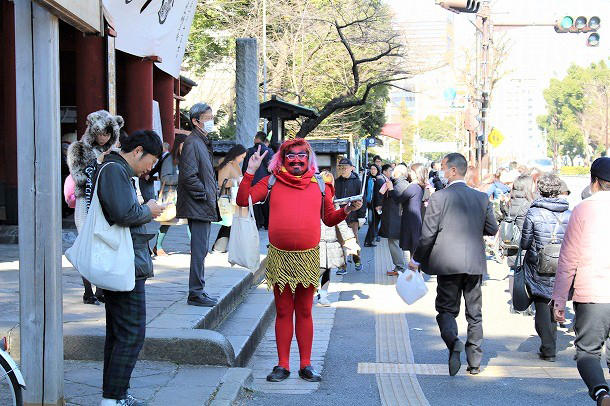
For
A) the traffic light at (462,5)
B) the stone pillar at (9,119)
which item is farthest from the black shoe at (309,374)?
the traffic light at (462,5)

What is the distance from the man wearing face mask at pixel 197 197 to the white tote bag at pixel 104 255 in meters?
3.10

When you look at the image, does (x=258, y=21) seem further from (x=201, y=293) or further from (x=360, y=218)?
(x=201, y=293)

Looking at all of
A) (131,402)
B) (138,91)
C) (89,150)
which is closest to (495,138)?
(138,91)

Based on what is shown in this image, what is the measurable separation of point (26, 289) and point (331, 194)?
3.27m

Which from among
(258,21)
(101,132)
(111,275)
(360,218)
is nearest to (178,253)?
(360,218)

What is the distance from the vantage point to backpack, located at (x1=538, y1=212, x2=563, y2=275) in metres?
7.91

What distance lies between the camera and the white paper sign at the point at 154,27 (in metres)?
15.6

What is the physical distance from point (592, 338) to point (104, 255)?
3.09m

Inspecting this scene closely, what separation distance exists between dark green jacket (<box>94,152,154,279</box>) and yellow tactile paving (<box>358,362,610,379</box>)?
3.03 meters

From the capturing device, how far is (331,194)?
732 centimetres

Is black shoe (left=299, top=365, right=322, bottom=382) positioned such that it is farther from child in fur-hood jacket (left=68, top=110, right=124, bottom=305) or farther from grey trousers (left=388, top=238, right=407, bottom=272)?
grey trousers (left=388, top=238, right=407, bottom=272)

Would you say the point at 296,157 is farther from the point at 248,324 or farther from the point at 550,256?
the point at 550,256

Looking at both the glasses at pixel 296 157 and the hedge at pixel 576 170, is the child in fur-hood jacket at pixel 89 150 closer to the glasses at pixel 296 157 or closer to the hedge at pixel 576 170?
the glasses at pixel 296 157

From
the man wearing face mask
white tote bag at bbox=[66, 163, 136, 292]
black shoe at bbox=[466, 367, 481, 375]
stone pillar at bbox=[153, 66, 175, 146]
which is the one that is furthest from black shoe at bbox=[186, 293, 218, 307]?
stone pillar at bbox=[153, 66, 175, 146]
